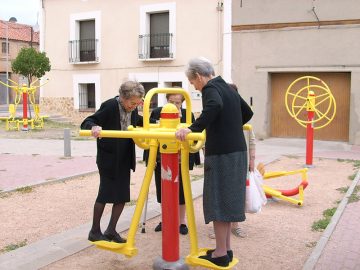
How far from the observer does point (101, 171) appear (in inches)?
155

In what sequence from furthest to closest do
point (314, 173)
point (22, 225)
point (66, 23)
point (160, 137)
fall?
point (66, 23), point (314, 173), point (22, 225), point (160, 137)

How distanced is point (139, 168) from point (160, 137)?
5.77m

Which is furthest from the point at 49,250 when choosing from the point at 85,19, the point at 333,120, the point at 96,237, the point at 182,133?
the point at 85,19

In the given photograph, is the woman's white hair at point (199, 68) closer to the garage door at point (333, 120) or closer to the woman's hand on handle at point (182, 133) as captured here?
the woman's hand on handle at point (182, 133)

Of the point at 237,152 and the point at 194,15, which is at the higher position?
the point at 194,15

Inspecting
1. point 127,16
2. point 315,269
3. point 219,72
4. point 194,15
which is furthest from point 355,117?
point 315,269

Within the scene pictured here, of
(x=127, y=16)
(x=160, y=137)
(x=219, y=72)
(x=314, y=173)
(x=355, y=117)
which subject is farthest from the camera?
(x=127, y=16)

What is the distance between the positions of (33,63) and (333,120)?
11.0 meters

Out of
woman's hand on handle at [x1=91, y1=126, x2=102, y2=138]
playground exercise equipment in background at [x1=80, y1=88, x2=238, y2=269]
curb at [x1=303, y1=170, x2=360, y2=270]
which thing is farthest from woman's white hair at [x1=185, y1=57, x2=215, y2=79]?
curb at [x1=303, y1=170, x2=360, y2=270]

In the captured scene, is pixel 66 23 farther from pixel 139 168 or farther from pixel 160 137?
pixel 160 137

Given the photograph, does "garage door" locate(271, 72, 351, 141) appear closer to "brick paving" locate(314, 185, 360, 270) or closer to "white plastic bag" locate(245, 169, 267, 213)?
"brick paving" locate(314, 185, 360, 270)

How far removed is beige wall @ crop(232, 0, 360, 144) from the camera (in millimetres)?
12727

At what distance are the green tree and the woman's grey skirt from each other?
15632 mm

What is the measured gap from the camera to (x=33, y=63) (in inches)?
699
